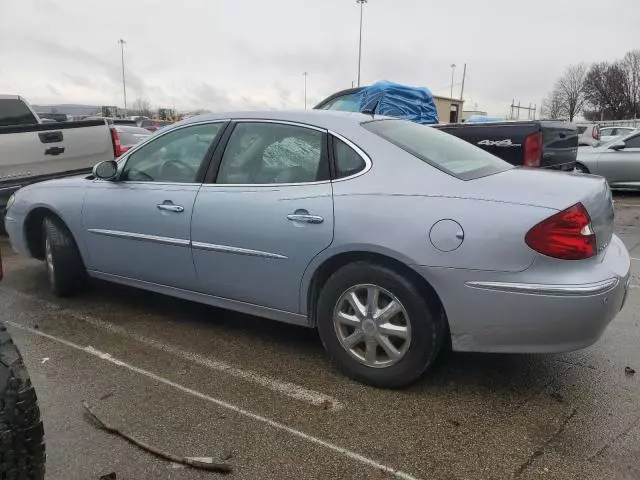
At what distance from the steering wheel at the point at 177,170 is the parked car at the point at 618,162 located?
390 inches

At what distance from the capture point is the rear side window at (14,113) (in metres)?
8.34

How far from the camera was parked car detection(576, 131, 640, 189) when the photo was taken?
11484 mm

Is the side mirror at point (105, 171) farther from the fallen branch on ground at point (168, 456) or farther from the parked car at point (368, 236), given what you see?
the fallen branch on ground at point (168, 456)

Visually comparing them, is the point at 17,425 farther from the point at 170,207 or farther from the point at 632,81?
the point at 632,81

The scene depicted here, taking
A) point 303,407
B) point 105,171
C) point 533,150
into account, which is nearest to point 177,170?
point 105,171

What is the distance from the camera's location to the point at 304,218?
127 inches

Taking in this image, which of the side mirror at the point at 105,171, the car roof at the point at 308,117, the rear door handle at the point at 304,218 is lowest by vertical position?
the rear door handle at the point at 304,218

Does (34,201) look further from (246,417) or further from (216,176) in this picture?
(246,417)

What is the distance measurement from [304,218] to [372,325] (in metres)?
0.71

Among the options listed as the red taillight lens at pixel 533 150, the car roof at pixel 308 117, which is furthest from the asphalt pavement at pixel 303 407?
the red taillight lens at pixel 533 150

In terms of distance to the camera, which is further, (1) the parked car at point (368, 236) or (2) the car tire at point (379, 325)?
(2) the car tire at point (379, 325)

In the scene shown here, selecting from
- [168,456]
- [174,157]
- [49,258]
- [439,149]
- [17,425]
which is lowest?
[168,456]

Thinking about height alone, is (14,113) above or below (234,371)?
above

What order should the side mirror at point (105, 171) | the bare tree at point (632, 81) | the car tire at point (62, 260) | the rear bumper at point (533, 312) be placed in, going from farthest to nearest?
the bare tree at point (632, 81)
the car tire at point (62, 260)
the side mirror at point (105, 171)
the rear bumper at point (533, 312)
